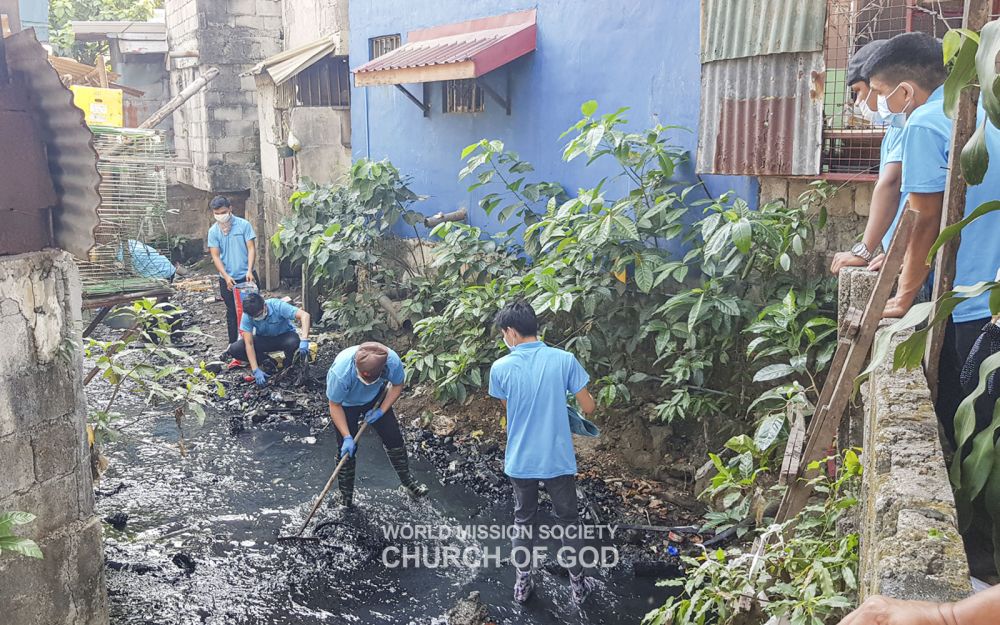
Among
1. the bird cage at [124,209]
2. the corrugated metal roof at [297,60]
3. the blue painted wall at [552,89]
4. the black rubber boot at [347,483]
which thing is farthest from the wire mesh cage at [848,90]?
the corrugated metal roof at [297,60]

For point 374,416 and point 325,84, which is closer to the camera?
point 374,416

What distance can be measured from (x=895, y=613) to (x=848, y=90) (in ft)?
14.6

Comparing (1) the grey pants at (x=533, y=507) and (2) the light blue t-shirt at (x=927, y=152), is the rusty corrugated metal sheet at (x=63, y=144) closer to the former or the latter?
(1) the grey pants at (x=533, y=507)

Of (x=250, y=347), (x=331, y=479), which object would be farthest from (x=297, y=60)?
(x=331, y=479)

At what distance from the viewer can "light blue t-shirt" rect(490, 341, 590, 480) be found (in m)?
4.70

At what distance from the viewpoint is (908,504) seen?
6.49ft

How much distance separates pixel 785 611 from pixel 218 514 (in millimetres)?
4558

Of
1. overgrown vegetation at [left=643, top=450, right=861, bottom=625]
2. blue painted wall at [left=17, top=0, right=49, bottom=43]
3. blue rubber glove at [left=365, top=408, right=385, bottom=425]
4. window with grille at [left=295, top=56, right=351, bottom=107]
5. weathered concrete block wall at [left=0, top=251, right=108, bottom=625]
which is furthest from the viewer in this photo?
window with grille at [left=295, top=56, right=351, bottom=107]

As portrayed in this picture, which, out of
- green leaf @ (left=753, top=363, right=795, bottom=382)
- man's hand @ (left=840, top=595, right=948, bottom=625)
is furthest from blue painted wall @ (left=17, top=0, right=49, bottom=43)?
man's hand @ (left=840, top=595, right=948, bottom=625)

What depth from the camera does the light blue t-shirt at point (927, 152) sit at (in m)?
3.06

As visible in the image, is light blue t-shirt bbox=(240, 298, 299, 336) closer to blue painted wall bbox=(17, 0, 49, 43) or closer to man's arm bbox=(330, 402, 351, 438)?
man's arm bbox=(330, 402, 351, 438)

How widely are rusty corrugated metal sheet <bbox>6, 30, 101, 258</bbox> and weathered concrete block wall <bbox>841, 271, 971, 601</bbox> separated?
3.50 metres

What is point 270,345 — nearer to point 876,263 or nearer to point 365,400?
point 365,400

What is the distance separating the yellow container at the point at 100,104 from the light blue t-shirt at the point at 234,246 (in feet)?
5.24
